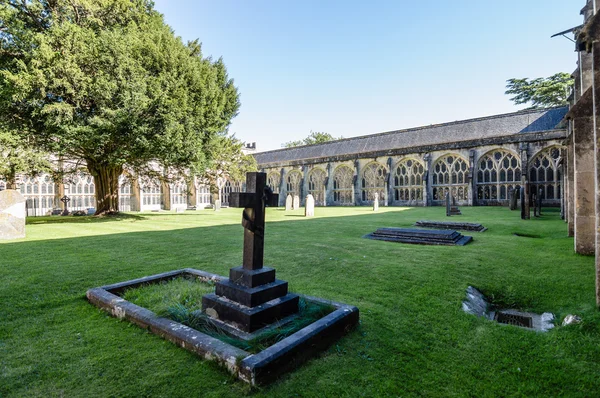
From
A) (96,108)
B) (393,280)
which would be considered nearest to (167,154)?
(96,108)

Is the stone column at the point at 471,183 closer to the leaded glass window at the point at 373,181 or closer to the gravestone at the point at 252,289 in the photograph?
the leaded glass window at the point at 373,181

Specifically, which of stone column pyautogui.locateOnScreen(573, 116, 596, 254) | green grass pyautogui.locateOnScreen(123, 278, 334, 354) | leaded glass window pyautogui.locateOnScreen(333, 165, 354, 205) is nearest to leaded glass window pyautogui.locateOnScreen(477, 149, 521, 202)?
leaded glass window pyautogui.locateOnScreen(333, 165, 354, 205)

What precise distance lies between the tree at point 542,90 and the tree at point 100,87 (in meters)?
38.5

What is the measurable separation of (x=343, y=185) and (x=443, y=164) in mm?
11175

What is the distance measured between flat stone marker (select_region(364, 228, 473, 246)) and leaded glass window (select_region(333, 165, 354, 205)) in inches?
975

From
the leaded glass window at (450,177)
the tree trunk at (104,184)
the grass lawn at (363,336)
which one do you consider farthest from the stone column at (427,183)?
the tree trunk at (104,184)

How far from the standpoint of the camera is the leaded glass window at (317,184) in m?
37.1

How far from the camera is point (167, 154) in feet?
50.4

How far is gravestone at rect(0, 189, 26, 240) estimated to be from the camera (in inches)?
393

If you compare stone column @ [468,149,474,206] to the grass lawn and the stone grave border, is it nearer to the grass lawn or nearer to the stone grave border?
the grass lawn

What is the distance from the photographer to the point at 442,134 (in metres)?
29.7

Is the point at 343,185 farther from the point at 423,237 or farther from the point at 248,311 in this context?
the point at 248,311

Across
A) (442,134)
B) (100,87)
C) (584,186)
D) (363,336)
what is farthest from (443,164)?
(363,336)

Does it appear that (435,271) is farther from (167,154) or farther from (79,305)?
(167,154)
